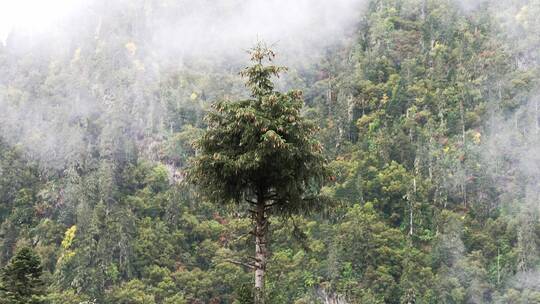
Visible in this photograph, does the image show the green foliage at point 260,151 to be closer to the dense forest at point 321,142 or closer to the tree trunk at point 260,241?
the tree trunk at point 260,241

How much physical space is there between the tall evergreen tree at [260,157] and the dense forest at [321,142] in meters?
35.4

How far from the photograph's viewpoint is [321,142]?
216 ft

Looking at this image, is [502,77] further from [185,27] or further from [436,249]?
[185,27]

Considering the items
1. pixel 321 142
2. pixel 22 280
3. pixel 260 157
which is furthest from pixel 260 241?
pixel 321 142

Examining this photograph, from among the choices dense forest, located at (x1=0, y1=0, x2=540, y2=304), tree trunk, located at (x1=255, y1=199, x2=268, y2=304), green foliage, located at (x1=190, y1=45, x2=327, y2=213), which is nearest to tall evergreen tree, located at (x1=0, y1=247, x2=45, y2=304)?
green foliage, located at (x1=190, y1=45, x2=327, y2=213)

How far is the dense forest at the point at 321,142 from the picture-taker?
297 feet

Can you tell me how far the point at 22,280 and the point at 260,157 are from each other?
1018cm

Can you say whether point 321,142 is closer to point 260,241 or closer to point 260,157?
point 260,241

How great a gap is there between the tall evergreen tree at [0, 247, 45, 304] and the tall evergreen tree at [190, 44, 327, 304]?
25.9 feet

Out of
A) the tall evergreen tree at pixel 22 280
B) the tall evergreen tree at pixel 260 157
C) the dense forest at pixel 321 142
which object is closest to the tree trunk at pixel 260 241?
the tall evergreen tree at pixel 260 157

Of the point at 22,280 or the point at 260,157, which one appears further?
the point at 22,280

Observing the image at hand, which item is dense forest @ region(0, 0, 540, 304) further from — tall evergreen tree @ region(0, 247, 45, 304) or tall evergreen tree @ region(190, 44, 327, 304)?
tall evergreen tree @ region(190, 44, 327, 304)

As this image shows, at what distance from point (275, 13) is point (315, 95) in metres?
51.8

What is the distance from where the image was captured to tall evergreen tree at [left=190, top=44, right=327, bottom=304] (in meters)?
14.1
